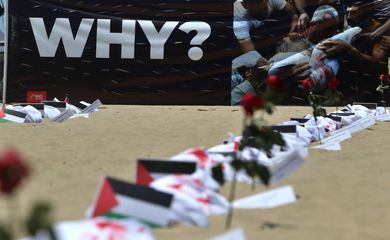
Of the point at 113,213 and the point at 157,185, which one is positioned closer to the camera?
the point at 113,213

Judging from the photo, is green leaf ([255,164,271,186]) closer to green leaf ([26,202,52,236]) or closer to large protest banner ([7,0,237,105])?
green leaf ([26,202,52,236])

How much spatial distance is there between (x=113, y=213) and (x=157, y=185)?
15.4 inches

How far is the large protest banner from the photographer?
948 centimetres

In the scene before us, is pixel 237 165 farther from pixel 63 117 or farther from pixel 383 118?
pixel 383 118

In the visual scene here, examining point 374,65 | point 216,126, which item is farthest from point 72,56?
point 374,65

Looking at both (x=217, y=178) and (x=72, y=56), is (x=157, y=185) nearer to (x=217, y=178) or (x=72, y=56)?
(x=217, y=178)

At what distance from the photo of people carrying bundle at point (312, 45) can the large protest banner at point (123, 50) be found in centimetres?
36

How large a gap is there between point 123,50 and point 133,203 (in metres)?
7.79

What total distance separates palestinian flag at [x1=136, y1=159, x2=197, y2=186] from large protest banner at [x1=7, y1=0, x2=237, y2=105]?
7162mm

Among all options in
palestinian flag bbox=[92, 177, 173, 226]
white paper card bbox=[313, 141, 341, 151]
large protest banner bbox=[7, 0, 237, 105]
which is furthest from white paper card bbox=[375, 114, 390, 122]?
palestinian flag bbox=[92, 177, 173, 226]

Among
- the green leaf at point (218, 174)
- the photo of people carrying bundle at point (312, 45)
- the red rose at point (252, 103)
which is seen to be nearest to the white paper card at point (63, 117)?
the photo of people carrying bundle at point (312, 45)

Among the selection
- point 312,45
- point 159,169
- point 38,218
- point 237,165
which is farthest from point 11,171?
point 312,45

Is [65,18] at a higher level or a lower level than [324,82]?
higher

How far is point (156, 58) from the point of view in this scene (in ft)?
31.6
